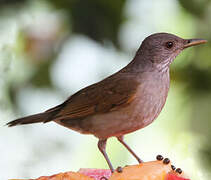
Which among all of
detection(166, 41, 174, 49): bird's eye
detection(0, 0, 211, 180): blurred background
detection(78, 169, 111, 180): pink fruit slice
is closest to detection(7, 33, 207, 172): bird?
detection(166, 41, 174, 49): bird's eye

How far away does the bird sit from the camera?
15.1 feet

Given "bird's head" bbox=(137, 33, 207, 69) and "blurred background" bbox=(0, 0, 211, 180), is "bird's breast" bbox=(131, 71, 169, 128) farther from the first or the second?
"blurred background" bbox=(0, 0, 211, 180)

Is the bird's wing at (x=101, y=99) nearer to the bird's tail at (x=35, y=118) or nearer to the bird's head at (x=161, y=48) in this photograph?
the bird's tail at (x=35, y=118)

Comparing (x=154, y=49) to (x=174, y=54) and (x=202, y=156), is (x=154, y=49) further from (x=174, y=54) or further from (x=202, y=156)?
(x=202, y=156)

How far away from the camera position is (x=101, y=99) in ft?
16.0

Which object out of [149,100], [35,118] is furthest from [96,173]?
[35,118]

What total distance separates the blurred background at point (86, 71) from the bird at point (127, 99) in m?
0.24

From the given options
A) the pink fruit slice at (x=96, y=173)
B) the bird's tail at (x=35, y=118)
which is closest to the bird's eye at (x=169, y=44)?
the bird's tail at (x=35, y=118)

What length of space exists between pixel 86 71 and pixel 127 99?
4.54 feet

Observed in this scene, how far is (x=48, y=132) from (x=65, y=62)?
1.43 m

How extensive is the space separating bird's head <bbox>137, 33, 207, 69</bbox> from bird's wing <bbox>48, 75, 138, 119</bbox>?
0.33 metres

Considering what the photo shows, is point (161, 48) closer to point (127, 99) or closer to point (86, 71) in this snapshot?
point (127, 99)

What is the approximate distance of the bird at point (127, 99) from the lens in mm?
4609

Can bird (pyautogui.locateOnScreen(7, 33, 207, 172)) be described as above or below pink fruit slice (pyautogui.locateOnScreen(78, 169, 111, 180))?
above
